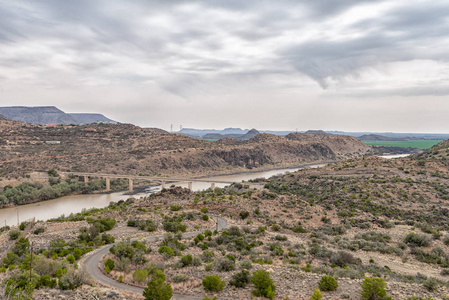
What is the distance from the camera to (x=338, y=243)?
838 inches

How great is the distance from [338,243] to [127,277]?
47.3 ft

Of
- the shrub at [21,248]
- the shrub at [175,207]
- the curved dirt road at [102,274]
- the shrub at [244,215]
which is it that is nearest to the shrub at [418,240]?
the shrub at [244,215]

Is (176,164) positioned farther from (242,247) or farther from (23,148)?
(242,247)

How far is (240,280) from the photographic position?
1261 centimetres

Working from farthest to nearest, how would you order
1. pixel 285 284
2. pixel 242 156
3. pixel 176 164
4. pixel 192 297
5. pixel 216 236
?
pixel 242 156
pixel 176 164
pixel 216 236
pixel 285 284
pixel 192 297

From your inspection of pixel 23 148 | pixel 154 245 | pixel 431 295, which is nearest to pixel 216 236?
pixel 154 245

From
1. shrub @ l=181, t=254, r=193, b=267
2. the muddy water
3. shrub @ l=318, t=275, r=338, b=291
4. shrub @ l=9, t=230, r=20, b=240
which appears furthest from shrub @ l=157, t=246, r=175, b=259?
the muddy water

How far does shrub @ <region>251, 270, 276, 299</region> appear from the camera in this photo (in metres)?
11.5

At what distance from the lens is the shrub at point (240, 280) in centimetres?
1242

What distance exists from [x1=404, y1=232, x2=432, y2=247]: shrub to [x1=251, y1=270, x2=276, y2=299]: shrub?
1457 centimetres

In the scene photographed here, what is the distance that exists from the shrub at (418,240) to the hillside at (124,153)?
6597 centimetres

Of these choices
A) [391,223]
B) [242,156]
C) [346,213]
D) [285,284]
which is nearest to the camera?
[285,284]

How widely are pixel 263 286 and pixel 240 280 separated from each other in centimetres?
118

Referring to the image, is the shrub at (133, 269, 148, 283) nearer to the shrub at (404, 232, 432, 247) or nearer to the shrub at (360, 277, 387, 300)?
the shrub at (360, 277, 387, 300)
